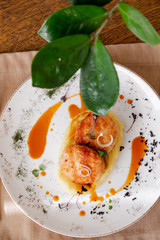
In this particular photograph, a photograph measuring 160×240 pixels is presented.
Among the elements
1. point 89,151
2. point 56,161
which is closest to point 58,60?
point 89,151

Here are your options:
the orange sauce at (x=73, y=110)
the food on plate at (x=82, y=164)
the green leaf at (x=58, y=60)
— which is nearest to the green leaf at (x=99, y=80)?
the green leaf at (x=58, y=60)

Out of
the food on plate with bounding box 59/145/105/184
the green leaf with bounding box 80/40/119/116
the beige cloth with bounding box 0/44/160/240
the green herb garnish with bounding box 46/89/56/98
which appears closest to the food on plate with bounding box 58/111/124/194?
the food on plate with bounding box 59/145/105/184

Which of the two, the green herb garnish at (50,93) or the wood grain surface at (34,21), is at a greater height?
the wood grain surface at (34,21)

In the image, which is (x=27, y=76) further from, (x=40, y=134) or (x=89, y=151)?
(x=89, y=151)

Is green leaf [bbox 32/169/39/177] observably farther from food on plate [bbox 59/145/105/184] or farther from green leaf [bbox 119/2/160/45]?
green leaf [bbox 119/2/160/45]

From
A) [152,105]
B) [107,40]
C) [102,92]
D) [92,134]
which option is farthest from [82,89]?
[107,40]

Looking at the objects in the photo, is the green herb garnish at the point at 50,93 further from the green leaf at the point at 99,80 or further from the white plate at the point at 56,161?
the green leaf at the point at 99,80
